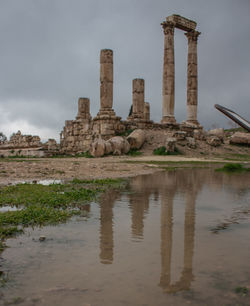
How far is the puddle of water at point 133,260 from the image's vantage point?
7.59 feet

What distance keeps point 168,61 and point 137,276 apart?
2680 cm

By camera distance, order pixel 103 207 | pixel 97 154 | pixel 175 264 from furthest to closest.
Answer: pixel 97 154 < pixel 103 207 < pixel 175 264

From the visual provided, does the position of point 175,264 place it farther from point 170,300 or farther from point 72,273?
point 72,273

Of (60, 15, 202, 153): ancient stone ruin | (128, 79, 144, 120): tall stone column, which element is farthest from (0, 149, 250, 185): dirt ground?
(128, 79, 144, 120): tall stone column

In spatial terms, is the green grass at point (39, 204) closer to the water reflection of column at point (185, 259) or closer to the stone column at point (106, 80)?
the water reflection of column at point (185, 259)

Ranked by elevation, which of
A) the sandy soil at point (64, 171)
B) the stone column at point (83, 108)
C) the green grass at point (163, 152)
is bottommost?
the sandy soil at point (64, 171)

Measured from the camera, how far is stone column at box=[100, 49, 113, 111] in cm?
2450

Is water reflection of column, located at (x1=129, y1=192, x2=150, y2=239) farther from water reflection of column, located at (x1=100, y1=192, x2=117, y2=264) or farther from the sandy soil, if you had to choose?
the sandy soil

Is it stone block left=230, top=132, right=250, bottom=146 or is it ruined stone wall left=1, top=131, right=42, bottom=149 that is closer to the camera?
stone block left=230, top=132, right=250, bottom=146

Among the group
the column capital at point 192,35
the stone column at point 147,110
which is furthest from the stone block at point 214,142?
the stone column at point 147,110

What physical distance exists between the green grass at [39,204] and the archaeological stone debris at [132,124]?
43.2 ft

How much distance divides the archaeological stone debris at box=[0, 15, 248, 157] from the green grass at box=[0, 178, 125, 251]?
13171 mm

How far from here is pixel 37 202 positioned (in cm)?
547

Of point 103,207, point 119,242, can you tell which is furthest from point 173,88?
point 119,242
